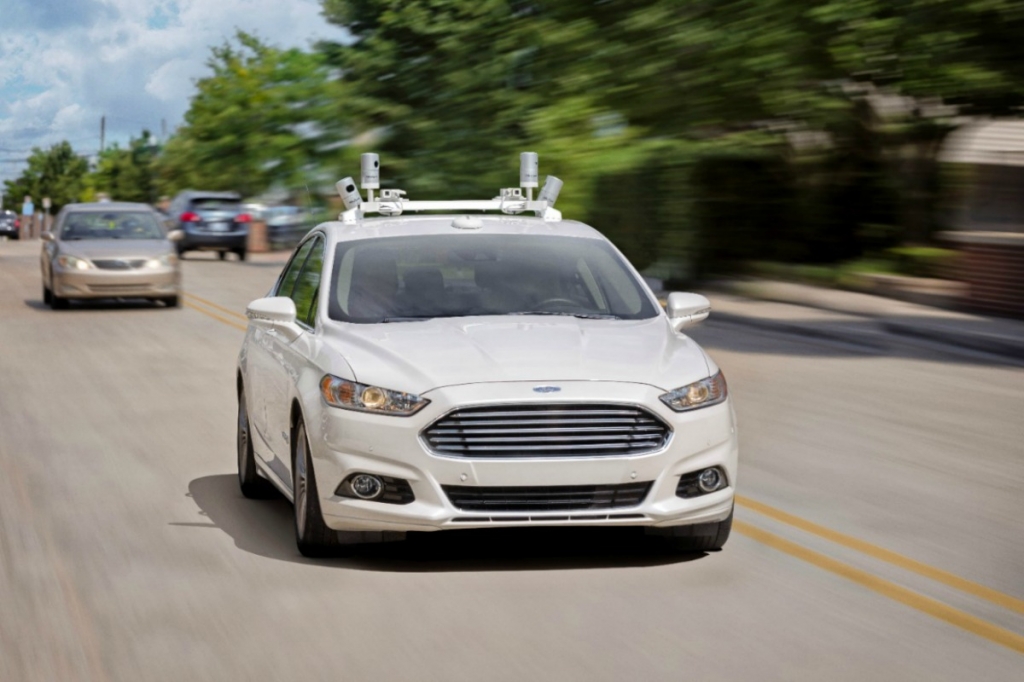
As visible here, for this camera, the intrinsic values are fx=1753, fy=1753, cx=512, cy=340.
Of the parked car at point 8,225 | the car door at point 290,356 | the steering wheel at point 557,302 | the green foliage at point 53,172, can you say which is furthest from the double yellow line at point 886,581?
the green foliage at point 53,172

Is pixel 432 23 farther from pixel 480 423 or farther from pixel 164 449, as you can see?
pixel 480 423

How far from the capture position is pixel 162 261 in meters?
25.7

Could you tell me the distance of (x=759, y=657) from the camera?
18.7 ft

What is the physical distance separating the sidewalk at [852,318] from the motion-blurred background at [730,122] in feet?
2.84

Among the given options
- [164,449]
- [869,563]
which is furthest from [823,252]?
[869,563]

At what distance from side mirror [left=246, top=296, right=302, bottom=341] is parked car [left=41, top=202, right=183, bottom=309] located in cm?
1767

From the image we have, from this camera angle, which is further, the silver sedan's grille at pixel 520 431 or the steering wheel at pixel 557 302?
the steering wheel at pixel 557 302

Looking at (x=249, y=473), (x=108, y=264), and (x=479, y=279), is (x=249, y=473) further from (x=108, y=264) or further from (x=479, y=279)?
(x=108, y=264)

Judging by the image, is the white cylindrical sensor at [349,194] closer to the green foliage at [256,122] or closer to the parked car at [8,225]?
the green foliage at [256,122]

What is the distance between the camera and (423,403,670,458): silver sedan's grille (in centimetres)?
687

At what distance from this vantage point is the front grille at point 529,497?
22.6ft

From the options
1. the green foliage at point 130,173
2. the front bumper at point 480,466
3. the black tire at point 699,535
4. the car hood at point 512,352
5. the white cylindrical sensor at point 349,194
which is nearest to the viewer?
the front bumper at point 480,466

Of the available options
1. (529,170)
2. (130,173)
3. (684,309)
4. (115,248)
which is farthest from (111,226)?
(130,173)

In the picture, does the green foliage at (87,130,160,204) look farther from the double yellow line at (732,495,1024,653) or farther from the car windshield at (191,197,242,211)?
the double yellow line at (732,495,1024,653)
